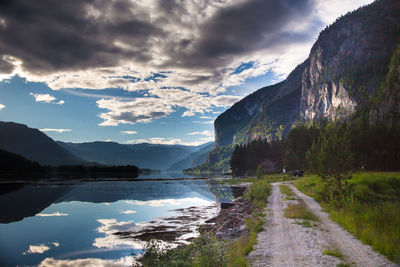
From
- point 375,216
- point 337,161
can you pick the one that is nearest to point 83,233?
point 375,216

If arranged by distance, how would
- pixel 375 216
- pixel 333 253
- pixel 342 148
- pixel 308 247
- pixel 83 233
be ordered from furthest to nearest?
pixel 342 148, pixel 83 233, pixel 375 216, pixel 308 247, pixel 333 253

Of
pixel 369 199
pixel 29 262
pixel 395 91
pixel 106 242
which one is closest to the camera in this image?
pixel 29 262

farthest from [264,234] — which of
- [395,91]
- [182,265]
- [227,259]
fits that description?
[395,91]

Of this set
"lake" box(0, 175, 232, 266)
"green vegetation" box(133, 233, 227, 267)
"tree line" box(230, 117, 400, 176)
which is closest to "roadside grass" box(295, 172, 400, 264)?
"tree line" box(230, 117, 400, 176)

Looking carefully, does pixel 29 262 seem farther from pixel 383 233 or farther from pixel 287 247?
pixel 383 233

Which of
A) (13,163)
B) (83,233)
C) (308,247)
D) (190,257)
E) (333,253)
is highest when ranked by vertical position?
(13,163)

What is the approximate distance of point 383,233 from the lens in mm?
14672

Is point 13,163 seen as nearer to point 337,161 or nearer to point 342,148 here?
point 337,161

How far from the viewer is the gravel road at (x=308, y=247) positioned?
1169 cm

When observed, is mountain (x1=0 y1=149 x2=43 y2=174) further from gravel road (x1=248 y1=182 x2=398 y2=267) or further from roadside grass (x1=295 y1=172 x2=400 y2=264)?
gravel road (x1=248 y1=182 x2=398 y2=267)

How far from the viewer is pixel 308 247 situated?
14.0m

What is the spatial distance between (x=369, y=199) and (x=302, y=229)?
46.9 feet

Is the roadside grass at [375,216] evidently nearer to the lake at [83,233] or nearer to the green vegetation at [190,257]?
the green vegetation at [190,257]

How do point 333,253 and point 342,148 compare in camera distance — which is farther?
point 342,148
